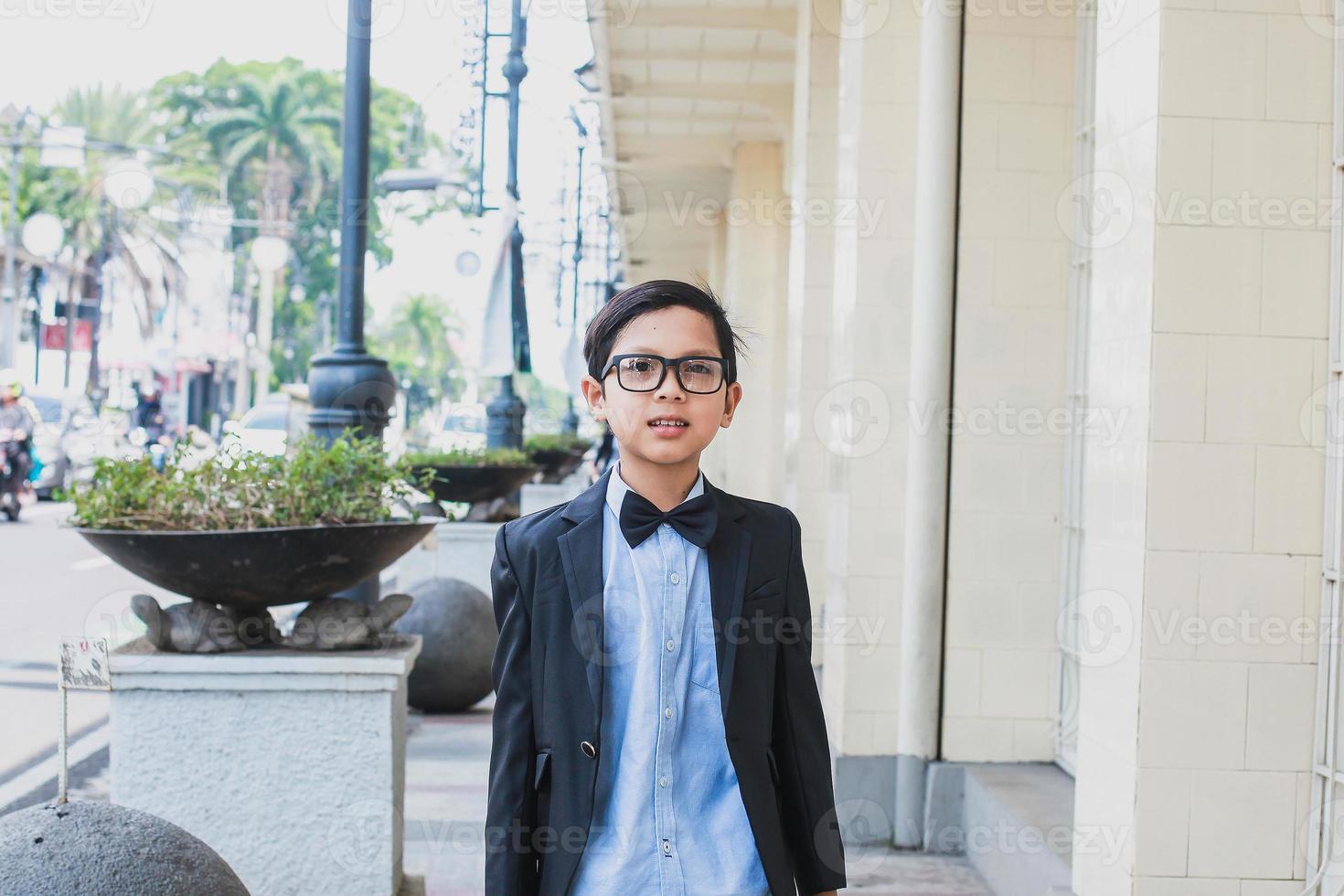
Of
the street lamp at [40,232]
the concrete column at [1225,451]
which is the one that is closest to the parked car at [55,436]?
the street lamp at [40,232]

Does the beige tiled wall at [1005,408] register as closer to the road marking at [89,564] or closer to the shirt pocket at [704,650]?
the shirt pocket at [704,650]

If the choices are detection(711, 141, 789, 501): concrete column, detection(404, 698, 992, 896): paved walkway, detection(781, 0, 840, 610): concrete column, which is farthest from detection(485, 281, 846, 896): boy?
detection(711, 141, 789, 501): concrete column

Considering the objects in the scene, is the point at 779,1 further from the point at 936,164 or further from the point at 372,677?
the point at 372,677

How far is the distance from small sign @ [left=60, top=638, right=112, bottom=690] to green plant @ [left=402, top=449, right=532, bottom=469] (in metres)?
6.15

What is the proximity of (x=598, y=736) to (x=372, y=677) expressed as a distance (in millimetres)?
2130

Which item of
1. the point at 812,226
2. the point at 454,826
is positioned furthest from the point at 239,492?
the point at 812,226

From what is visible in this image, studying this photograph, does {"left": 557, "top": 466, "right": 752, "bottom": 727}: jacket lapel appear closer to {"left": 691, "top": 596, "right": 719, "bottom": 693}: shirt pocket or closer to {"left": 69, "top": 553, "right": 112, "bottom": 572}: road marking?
{"left": 691, "top": 596, "right": 719, "bottom": 693}: shirt pocket

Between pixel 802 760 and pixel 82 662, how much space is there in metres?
1.79

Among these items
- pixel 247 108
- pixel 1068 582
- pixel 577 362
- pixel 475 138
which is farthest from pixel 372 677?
pixel 247 108

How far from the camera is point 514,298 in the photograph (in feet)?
45.1

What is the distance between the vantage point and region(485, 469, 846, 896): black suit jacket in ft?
7.28

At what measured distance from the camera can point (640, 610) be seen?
2.27 m

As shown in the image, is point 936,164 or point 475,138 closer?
point 936,164

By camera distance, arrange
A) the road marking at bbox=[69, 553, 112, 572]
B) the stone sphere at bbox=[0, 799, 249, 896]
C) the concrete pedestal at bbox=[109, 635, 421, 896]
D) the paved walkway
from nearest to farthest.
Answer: the stone sphere at bbox=[0, 799, 249, 896] < the concrete pedestal at bbox=[109, 635, 421, 896] < the paved walkway < the road marking at bbox=[69, 553, 112, 572]
